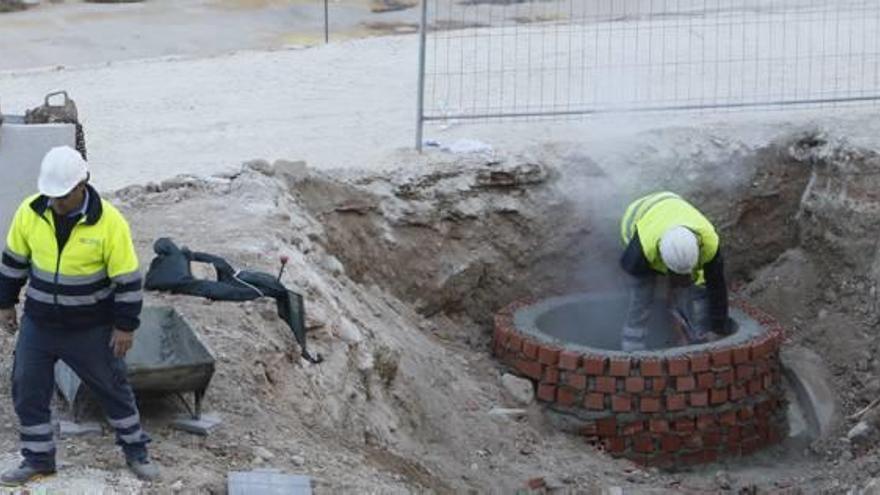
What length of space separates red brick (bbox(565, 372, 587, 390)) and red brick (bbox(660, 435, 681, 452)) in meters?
0.64

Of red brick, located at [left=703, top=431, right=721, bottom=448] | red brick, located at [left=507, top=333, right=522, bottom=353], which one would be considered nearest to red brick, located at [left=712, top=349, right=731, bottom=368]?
red brick, located at [left=703, top=431, right=721, bottom=448]

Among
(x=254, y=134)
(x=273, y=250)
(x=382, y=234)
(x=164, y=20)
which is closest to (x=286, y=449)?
(x=273, y=250)

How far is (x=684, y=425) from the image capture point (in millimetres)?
11383

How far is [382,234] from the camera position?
1202cm

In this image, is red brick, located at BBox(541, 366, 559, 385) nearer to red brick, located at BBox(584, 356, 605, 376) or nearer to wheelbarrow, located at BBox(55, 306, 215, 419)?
red brick, located at BBox(584, 356, 605, 376)

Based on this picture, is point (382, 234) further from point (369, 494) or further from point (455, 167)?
point (369, 494)

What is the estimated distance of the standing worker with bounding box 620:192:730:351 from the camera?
11.3 metres

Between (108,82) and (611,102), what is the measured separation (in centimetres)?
483

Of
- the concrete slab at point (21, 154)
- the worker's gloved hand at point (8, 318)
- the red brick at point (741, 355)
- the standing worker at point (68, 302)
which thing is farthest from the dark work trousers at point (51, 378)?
the red brick at point (741, 355)

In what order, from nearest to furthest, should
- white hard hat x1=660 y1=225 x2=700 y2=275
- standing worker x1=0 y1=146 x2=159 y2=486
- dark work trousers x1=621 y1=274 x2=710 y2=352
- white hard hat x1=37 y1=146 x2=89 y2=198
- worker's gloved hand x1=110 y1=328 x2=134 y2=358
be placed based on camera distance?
white hard hat x1=37 y1=146 x2=89 y2=198 < standing worker x1=0 y1=146 x2=159 y2=486 < worker's gloved hand x1=110 y1=328 x2=134 y2=358 < white hard hat x1=660 y1=225 x2=700 y2=275 < dark work trousers x1=621 y1=274 x2=710 y2=352

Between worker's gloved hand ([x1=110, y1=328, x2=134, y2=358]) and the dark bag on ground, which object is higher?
worker's gloved hand ([x1=110, y1=328, x2=134, y2=358])

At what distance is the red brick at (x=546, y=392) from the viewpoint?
11516 millimetres

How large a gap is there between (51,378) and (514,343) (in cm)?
483

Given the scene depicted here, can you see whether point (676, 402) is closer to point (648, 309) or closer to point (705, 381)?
point (705, 381)
